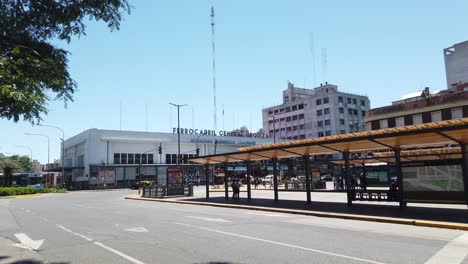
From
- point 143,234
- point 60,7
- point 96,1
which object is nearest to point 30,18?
point 60,7

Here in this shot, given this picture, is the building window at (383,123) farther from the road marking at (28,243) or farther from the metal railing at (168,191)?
the road marking at (28,243)

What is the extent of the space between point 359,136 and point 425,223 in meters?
5.23

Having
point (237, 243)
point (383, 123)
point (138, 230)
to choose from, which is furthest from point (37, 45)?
point (383, 123)

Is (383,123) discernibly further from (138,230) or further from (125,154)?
(125,154)

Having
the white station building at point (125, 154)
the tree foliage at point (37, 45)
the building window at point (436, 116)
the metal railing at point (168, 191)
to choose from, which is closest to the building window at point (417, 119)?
the building window at point (436, 116)

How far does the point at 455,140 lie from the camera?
16.4 metres

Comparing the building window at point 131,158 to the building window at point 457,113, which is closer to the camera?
the building window at point 457,113

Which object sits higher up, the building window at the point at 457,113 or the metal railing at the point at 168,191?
the building window at the point at 457,113

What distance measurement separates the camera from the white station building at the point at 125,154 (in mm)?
70500

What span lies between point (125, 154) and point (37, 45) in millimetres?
71352

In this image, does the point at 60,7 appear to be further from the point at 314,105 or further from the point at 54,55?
the point at 314,105

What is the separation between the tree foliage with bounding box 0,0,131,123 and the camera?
16.8 ft

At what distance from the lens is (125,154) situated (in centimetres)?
7481

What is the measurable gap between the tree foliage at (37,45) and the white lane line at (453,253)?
7.51 m
